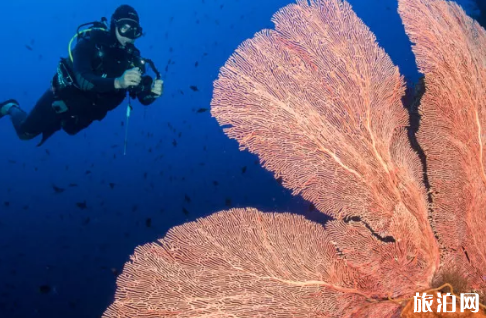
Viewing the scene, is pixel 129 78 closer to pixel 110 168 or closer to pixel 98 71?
pixel 98 71

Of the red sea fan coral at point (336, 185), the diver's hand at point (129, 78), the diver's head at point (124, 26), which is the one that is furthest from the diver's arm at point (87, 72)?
the red sea fan coral at point (336, 185)

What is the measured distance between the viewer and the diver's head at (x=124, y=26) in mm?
5480

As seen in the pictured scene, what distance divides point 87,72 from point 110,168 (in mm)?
41419

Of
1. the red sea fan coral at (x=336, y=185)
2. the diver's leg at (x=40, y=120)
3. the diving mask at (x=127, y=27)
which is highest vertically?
the diving mask at (x=127, y=27)

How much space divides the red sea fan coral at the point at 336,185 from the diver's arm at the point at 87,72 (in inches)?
111

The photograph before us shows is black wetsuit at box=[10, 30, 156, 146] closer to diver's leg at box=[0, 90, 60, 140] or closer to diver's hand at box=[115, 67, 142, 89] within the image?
diver's leg at box=[0, 90, 60, 140]

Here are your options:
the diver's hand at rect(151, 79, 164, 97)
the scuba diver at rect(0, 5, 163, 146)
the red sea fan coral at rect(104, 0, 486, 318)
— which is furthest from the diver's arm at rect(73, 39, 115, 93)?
the red sea fan coral at rect(104, 0, 486, 318)

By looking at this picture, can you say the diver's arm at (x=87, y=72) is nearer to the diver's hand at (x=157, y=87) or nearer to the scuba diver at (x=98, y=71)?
the scuba diver at (x=98, y=71)

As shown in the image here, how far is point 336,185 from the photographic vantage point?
290 cm

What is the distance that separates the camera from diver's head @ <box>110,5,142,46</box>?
5480mm

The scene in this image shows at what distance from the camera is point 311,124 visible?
9.76ft

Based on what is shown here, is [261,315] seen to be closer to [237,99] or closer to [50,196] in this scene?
[237,99]

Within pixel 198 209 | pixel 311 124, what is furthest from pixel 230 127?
pixel 198 209

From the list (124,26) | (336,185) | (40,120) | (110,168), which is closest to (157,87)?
(124,26)
